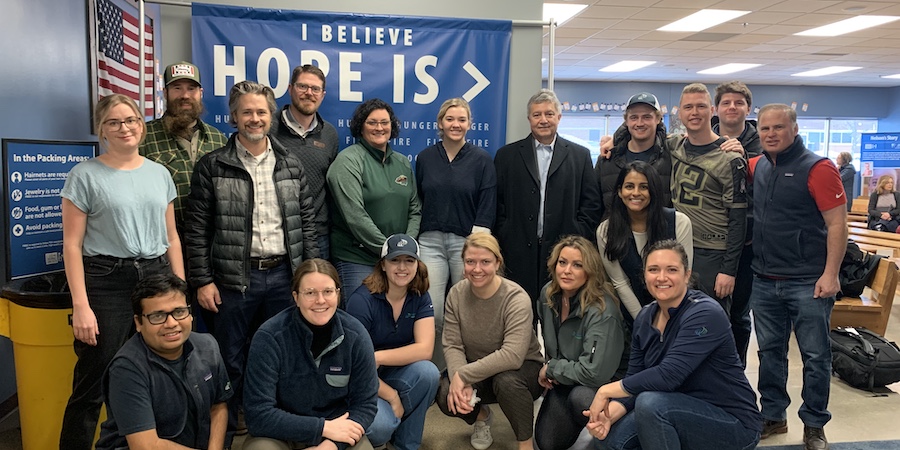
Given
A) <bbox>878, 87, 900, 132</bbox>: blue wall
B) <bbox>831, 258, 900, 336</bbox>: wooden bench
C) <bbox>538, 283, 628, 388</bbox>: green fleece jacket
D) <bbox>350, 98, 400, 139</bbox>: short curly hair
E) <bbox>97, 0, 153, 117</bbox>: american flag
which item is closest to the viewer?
<bbox>538, 283, 628, 388</bbox>: green fleece jacket

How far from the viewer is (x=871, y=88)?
15.3 meters

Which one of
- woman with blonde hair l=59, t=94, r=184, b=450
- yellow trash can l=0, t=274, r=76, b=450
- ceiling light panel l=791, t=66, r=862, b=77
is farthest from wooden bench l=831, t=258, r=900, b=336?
ceiling light panel l=791, t=66, r=862, b=77

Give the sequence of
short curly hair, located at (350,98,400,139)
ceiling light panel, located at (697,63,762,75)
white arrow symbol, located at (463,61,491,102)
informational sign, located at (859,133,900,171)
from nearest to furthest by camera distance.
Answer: short curly hair, located at (350,98,400,139) < white arrow symbol, located at (463,61,491,102) < ceiling light panel, located at (697,63,762,75) < informational sign, located at (859,133,900,171)

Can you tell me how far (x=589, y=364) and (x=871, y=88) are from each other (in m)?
16.3

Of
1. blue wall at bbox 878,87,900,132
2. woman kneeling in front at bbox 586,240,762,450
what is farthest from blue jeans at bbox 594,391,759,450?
blue wall at bbox 878,87,900,132

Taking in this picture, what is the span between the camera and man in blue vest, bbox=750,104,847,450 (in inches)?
109

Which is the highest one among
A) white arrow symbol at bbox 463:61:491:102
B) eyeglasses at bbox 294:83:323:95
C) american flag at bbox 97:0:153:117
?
american flag at bbox 97:0:153:117

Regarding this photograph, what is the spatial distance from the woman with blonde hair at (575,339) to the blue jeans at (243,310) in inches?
46.2

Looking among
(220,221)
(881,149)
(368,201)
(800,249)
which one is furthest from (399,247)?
(881,149)

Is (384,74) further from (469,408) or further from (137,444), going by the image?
(137,444)

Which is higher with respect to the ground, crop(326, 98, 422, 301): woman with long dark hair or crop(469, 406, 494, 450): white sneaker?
crop(326, 98, 422, 301): woman with long dark hair

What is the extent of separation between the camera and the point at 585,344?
8.96 ft

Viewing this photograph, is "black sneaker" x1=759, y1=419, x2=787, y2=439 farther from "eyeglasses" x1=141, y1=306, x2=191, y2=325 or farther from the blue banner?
"eyeglasses" x1=141, y1=306, x2=191, y2=325

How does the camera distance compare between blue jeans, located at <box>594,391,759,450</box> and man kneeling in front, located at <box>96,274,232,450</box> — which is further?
blue jeans, located at <box>594,391,759,450</box>
